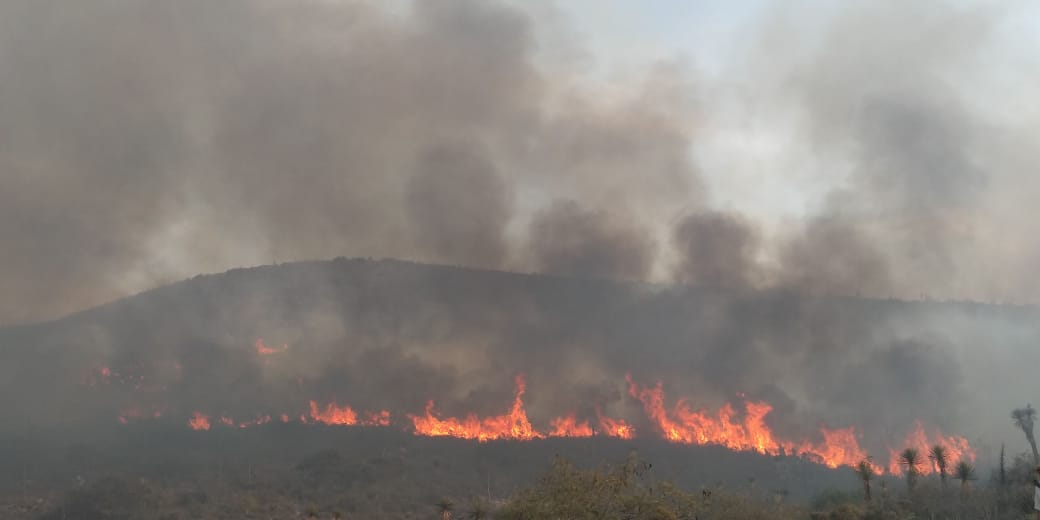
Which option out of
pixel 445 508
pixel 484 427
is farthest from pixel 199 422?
pixel 445 508

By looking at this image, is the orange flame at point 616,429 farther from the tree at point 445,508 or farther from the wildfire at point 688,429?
the tree at point 445,508

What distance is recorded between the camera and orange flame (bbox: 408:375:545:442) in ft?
622

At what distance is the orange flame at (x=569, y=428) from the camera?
7525 inches

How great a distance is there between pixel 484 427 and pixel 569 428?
2062cm

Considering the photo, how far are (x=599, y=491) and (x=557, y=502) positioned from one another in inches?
96.0

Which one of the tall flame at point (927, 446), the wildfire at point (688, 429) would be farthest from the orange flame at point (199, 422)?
the tall flame at point (927, 446)

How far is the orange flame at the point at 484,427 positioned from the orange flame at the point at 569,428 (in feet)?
15.6

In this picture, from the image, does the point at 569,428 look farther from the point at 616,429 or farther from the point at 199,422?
the point at 199,422

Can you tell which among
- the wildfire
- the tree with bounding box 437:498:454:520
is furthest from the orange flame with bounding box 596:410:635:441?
the tree with bounding box 437:498:454:520

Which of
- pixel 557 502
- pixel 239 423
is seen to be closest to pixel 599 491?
pixel 557 502

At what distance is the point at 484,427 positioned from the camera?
194 meters

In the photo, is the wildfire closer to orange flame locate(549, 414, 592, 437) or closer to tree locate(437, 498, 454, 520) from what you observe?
orange flame locate(549, 414, 592, 437)

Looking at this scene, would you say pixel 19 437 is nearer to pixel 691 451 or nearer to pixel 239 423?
pixel 239 423

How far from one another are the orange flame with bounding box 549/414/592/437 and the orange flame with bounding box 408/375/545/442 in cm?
474
